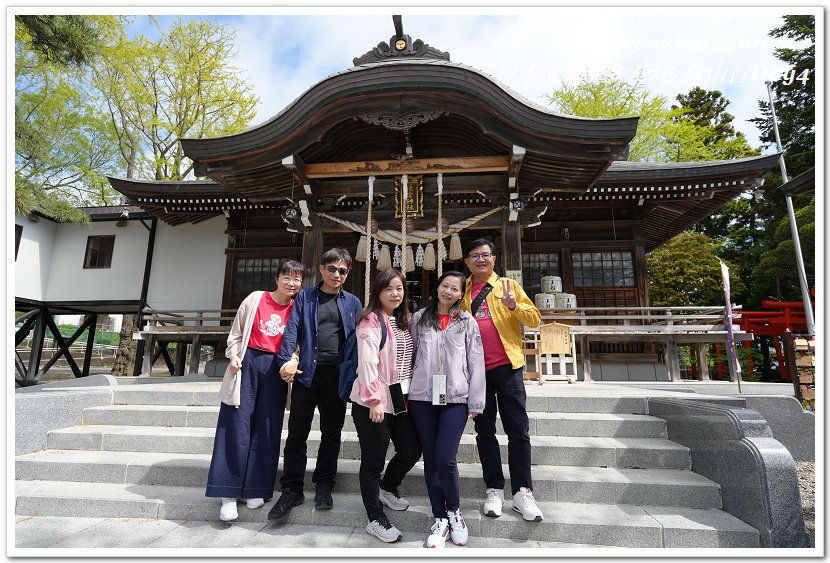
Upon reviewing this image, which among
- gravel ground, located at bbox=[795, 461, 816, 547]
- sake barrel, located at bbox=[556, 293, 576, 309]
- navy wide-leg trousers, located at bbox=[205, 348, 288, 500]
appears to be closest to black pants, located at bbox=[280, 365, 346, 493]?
navy wide-leg trousers, located at bbox=[205, 348, 288, 500]

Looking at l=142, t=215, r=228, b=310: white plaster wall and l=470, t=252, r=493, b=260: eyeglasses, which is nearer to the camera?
l=470, t=252, r=493, b=260: eyeglasses

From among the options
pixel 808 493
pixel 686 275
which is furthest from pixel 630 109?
pixel 808 493

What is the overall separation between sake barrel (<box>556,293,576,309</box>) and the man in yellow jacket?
600 centimetres

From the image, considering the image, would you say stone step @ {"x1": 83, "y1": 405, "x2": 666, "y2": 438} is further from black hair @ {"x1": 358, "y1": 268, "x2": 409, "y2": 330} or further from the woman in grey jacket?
black hair @ {"x1": 358, "y1": 268, "x2": 409, "y2": 330}

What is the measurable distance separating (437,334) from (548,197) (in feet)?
22.8

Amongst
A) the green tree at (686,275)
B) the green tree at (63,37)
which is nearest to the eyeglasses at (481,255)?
the green tree at (63,37)

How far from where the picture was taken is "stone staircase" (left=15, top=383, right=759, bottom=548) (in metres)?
2.75

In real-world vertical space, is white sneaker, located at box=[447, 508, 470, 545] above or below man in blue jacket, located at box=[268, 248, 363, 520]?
below

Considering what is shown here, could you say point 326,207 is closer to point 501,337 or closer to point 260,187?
point 260,187

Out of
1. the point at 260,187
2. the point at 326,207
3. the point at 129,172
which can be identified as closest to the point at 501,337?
the point at 326,207

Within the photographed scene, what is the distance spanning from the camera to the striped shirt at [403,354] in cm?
271

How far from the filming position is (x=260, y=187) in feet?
22.5

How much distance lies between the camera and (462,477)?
3229 mm

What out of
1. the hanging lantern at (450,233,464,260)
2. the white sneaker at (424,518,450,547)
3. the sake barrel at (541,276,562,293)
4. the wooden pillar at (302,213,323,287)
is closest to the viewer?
the white sneaker at (424,518,450,547)
